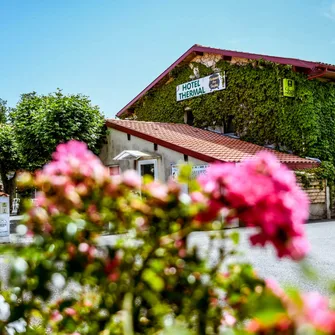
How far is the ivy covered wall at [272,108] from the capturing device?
57.8 feet

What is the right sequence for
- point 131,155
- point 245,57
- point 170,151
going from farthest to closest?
point 245,57
point 131,155
point 170,151

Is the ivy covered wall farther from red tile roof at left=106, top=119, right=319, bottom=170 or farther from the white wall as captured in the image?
the white wall

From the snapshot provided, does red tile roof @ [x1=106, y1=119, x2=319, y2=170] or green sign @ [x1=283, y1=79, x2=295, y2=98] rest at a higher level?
green sign @ [x1=283, y1=79, x2=295, y2=98]

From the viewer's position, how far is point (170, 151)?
1642 centimetres

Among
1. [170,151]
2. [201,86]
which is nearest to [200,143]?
[170,151]

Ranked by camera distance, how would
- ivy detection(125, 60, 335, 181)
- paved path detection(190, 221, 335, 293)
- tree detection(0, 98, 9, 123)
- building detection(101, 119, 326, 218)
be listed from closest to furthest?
paved path detection(190, 221, 335, 293), building detection(101, 119, 326, 218), ivy detection(125, 60, 335, 181), tree detection(0, 98, 9, 123)

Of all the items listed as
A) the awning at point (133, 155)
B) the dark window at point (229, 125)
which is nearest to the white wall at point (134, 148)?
the awning at point (133, 155)

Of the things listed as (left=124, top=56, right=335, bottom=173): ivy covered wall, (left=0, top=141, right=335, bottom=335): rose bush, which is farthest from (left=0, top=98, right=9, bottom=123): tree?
(left=0, top=141, right=335, bottom=335): rose bush

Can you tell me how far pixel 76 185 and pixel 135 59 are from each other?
20.7 meters

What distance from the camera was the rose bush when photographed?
1437 millimetres

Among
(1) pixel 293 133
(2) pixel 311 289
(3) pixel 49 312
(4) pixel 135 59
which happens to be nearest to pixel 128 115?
(4) pixel 135 59

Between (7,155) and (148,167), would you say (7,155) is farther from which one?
(148,167)

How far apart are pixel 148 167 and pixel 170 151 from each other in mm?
1270

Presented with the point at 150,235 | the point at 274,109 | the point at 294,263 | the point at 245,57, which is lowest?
the point at 294,263
